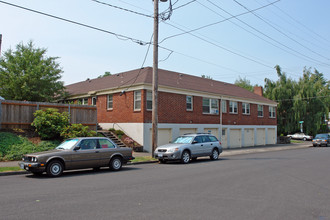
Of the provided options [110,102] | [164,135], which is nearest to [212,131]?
[164,135]

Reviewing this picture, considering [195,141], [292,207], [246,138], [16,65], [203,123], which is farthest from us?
[246,138]

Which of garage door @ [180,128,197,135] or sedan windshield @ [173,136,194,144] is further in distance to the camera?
garage door @ [180,128,197,135]

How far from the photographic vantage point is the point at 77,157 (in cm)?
1178

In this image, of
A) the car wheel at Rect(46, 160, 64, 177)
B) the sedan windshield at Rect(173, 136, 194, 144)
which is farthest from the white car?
the car wheel at Rect(46, 160, 64, 177)

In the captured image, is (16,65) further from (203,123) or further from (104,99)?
(203,123)

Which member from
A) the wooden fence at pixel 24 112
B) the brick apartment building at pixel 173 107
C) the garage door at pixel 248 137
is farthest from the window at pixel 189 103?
the garage door at pixel 248 137

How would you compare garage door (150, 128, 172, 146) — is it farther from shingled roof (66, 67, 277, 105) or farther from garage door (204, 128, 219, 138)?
garage door (204, 128, 219, 138)

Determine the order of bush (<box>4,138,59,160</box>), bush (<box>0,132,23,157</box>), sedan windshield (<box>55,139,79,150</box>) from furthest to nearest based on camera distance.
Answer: bush (<box>0,132,23,157</box>)
bush (<box>4,138,59,160</box>)
sedan windshield (<box>55,139,79,150</box>)

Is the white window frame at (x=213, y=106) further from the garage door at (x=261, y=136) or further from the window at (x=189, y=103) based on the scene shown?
the garage door at (x=261, y=136)

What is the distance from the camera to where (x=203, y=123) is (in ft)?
90.6

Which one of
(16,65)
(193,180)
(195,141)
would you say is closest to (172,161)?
(195,141)

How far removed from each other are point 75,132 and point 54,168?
761cm

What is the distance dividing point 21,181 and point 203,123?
19.5 metres

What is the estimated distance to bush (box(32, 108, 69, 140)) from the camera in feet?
59.2
